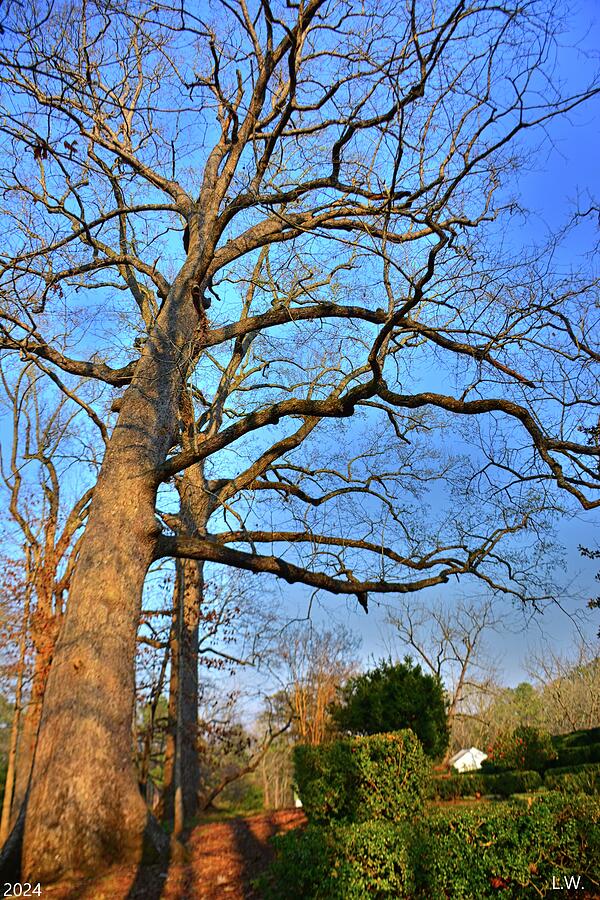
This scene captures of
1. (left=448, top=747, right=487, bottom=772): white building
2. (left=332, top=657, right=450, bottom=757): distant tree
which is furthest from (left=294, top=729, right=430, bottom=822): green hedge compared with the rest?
(left=448, top=747, right=487, bottom=772): white building

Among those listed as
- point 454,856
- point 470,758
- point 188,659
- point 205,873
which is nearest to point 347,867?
point 454,856

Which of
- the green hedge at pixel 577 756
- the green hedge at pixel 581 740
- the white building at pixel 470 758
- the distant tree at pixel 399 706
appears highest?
the distant tree at pixel 399 706

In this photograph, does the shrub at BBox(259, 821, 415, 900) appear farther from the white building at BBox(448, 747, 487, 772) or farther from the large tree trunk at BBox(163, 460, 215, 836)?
the white building at BBox(448, 747, 487, 772)

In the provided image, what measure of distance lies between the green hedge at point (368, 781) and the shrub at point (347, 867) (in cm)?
232

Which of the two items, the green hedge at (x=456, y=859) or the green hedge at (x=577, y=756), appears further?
the green hedge at (x=577, y=756)

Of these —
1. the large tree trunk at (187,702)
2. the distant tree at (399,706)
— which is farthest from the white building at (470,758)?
the large tree trunk at (187,702)

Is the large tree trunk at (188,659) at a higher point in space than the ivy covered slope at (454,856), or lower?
higher

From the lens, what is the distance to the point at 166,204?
27.8 ft

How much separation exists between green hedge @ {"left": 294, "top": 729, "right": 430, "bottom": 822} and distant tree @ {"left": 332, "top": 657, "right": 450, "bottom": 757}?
9.97 ft

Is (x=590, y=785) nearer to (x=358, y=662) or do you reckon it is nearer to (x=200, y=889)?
(x=200, y=889)

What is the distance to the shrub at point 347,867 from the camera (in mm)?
4137

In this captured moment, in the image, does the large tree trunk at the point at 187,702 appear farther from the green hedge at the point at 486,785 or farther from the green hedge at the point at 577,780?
the green hedge at the point at 577,780

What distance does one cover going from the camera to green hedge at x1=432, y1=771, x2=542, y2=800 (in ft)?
26.5

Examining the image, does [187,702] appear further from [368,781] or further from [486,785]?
[486,785]
